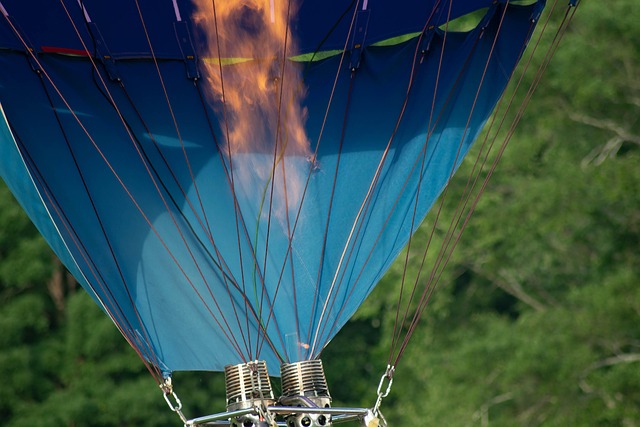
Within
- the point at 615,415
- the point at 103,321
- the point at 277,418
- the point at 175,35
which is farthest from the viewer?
the point at 103,321

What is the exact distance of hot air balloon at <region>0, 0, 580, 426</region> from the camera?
6934mm

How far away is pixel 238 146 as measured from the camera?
7133mm

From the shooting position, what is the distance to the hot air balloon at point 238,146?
6.93 meters

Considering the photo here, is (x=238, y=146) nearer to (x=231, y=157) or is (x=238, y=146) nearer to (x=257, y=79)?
(x=231, y=157)

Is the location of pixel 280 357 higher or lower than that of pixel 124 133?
lower

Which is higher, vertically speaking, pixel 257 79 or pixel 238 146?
pixel 257 79

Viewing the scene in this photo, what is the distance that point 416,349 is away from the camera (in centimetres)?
1677

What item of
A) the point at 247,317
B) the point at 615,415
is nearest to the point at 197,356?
the point at 247,317

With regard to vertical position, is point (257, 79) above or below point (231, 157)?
above

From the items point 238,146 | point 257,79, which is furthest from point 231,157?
point 257,79

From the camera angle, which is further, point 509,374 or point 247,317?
point 509,374

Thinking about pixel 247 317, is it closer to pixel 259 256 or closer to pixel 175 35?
pixel 259 256

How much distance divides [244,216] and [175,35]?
0.87 m

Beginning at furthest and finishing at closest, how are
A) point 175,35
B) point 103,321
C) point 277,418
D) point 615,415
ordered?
point 103,321 < point 615,415 < point 175,35 < point 277,418
